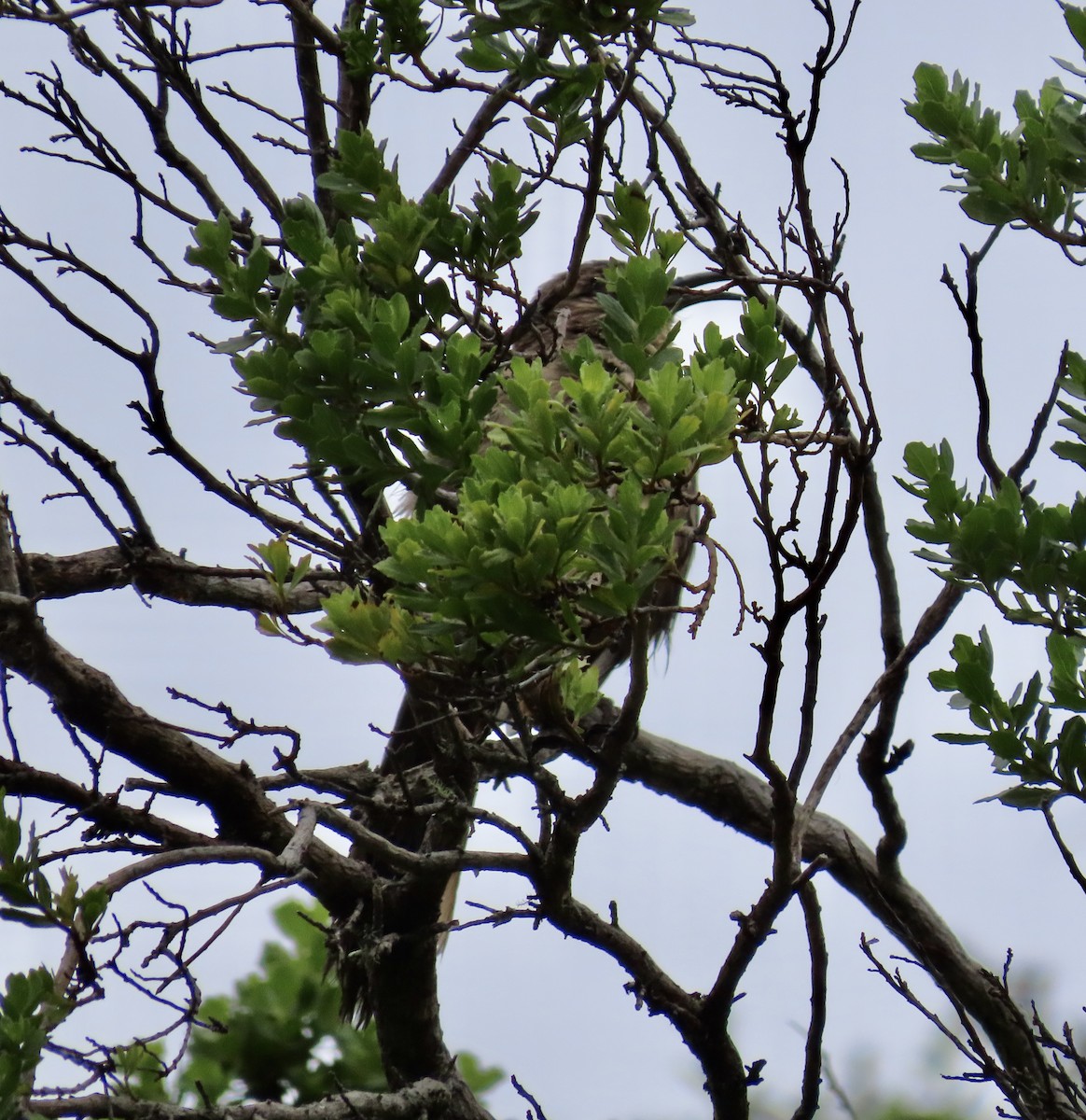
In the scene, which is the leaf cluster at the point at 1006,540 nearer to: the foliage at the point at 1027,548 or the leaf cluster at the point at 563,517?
the foliage at the point at 1027,548

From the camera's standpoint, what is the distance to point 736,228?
258cm

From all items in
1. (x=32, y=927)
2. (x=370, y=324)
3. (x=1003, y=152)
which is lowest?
(x=32, y=927)

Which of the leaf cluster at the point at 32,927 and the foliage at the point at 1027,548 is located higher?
the foliage at the point at 1027,548

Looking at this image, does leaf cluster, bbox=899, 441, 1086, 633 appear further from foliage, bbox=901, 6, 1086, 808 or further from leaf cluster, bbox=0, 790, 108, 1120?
leaf cluster, bbox=0, 790, 108, 1120

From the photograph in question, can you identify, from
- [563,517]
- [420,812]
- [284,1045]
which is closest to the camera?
[563,517]

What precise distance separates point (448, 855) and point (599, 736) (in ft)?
3.13

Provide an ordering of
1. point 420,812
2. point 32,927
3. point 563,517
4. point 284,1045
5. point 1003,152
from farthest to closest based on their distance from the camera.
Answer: point 284,1045 → point 420,812 → point 1003,152 → point 32,927 → point 563,517

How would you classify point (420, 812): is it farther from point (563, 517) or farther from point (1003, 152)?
point (1003, 152)

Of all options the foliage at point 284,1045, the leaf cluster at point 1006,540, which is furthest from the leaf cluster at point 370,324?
the foliage at point 284,1045

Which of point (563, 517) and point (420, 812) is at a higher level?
point (420, 812)

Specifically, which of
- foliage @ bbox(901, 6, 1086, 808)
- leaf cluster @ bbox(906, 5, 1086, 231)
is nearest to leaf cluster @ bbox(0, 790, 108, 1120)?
foliage @ bbox(901, 6, 1086, 808)

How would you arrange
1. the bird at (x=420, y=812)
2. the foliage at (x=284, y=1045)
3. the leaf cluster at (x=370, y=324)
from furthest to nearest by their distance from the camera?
the foliage at (x=284, y=1045) < the bird at (x=420, y=812) < the leaf cluster at (x=370, y=324)

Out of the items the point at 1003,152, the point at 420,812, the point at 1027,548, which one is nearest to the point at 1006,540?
the point at 1027,548

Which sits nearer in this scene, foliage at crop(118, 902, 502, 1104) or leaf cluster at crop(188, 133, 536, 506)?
leaf cluster at crop(188, 133, 536, 506)
